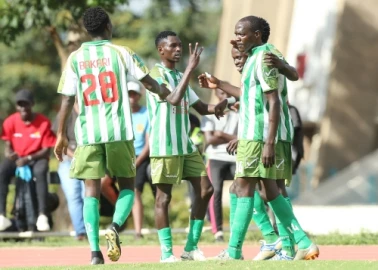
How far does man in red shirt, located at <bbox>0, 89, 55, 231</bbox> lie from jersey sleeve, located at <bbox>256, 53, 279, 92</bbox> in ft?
23.1

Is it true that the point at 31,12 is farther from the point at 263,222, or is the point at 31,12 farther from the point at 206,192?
the point at 263,222

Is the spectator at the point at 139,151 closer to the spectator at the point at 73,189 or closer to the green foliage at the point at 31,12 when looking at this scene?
the spectator at the point at 73,189

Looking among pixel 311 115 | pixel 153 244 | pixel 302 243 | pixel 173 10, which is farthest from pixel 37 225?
pixel 173 10

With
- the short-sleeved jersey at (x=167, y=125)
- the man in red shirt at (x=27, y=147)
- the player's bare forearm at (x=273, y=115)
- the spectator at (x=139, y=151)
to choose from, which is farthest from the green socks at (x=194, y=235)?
the man in red shirt at (x=27, y=147)

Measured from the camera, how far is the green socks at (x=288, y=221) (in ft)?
36.8

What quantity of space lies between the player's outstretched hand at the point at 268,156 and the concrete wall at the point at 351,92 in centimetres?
1915

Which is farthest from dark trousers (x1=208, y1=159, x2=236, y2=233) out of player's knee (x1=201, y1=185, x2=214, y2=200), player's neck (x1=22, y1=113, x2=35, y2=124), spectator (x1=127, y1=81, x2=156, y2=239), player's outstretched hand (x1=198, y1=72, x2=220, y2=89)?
player's outstretched hand (x1=198, y1=72, x2=220, y2=89)

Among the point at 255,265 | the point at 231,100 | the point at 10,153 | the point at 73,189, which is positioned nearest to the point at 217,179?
the point at 73,189

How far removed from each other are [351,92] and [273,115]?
63.8 feet

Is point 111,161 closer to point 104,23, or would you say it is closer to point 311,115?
point 104,23

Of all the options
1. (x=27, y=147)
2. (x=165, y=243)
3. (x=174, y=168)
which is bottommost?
(x=165, y=243)

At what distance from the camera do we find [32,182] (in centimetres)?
1766

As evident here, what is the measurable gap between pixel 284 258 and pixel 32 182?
6843 mm

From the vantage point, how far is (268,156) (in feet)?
35.8
